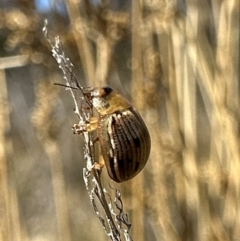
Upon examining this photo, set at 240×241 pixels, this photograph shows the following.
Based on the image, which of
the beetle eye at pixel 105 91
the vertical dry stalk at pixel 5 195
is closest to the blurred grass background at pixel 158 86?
the vertical dry stalk at pixel 5 195

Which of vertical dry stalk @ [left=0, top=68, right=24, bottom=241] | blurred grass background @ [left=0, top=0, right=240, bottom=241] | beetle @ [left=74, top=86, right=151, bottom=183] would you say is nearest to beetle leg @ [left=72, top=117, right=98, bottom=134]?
beetle @ [left=74, top=86, right=151, bottom=183]

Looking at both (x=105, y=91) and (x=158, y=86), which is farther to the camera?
(x=158, y=86)

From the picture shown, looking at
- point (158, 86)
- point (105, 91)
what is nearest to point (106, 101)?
point (105, 91)

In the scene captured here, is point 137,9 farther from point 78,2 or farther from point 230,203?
point 230,203

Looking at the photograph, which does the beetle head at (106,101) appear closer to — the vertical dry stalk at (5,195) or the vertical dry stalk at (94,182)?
the vertical dry stalk at (94,182)

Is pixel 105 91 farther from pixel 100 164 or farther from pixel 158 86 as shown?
pixel 158 86

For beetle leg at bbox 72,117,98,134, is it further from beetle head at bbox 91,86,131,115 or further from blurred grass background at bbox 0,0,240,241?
blurred grass background at bbox 0,0,240,241

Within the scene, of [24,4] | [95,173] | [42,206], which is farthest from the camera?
[42,206]

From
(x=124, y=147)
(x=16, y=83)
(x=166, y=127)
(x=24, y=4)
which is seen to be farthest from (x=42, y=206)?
(x=124, y=147)
